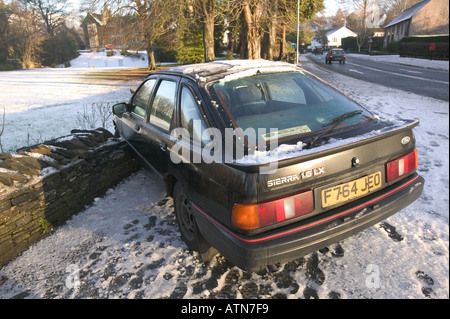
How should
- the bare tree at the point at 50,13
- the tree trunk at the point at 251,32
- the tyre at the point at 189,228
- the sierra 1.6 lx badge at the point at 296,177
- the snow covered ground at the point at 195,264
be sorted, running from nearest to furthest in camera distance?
the sierra 1.6 lx badge at the point at 296,177 → the snow covered ground at the point at 195,264 → the tyre at the point at 189,228 → the tree trunk at the point at 251,32 → the bare tree at the point at 50,13

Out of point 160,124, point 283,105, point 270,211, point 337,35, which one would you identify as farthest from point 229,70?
point 337,35

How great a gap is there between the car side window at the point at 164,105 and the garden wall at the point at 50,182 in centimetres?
126

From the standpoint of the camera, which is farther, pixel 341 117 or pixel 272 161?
pixel 341 117

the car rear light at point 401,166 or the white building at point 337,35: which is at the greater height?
the white building at point 337,35

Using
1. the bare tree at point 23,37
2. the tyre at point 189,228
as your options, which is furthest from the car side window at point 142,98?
the bare tree at point 23,37

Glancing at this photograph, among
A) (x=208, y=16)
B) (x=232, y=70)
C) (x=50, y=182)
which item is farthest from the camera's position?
(x=208, y=16)

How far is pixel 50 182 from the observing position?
135 inches

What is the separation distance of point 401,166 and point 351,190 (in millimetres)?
634

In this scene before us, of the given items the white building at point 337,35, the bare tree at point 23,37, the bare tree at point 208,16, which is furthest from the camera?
the white building at point 337,35

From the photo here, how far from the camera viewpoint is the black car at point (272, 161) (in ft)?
6.55

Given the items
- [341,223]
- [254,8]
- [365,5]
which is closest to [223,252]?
[341,223]

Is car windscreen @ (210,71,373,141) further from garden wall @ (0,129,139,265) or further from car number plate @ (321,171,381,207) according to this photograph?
garden wall @ (0,129,139,265)

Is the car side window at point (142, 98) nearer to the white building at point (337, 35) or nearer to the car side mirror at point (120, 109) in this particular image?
the car side mirror at point (120, 109)

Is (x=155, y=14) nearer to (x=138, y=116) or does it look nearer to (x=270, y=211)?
(x=138, y=116)
